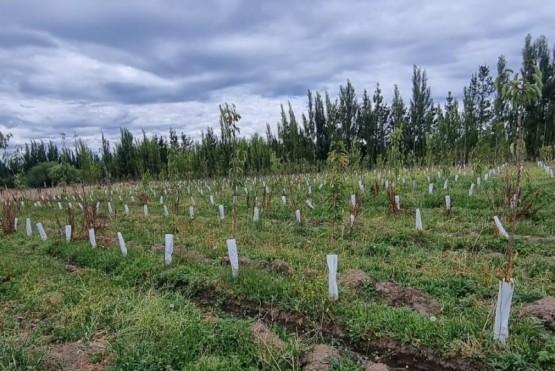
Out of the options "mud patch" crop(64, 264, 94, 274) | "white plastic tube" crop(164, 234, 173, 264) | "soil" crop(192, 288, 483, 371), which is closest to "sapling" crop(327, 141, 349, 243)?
"soil" crop(192, 288, 483, 371)

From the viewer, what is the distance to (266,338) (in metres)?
3.90

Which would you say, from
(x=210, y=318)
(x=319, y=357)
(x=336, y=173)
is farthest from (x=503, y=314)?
(x=336, y=173)

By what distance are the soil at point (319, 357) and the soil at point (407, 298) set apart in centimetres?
127

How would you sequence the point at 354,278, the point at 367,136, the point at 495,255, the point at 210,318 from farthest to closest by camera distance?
the point at 367,136, the point at 495,255, the point at 354,278, the point at 210,318

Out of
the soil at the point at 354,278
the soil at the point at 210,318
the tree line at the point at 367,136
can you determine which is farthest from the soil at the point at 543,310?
the tree line at the point at 367,136

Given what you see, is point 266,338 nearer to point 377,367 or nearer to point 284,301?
point 284,301

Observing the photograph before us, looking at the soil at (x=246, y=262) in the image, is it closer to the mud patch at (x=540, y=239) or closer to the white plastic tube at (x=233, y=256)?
the white plastic tube at (x=233, y=256)

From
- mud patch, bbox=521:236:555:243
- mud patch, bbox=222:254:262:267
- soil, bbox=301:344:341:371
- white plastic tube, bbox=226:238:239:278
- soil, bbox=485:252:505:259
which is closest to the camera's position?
soil, bbox=301:344:341:371

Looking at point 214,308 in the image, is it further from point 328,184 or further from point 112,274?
point 328,184

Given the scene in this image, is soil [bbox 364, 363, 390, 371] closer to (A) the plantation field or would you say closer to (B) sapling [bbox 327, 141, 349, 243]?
(A) the plantation field

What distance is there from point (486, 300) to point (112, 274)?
220 inches

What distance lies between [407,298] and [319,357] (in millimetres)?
1675

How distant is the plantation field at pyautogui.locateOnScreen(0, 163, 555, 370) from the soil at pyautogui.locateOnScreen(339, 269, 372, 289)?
0.03 m

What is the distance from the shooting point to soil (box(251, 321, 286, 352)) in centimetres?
376
